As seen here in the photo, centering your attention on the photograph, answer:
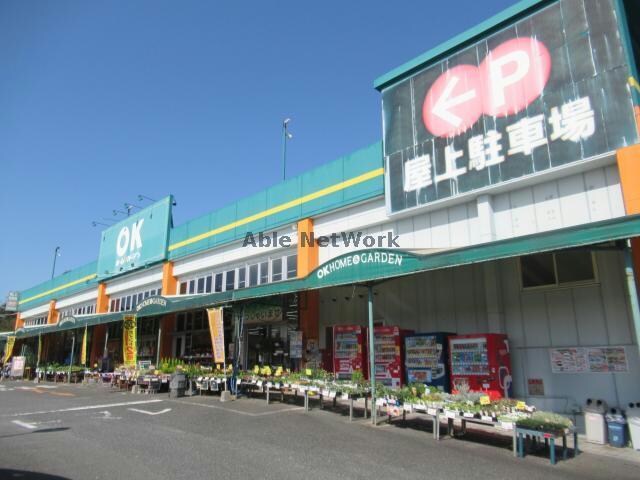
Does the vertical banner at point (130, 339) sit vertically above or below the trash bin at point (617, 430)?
above

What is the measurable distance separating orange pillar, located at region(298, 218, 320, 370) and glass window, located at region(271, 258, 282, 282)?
5.49 ft

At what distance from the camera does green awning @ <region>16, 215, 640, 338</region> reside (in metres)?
7.53

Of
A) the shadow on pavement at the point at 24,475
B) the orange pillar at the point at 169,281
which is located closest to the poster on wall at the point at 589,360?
the shadow on pavement at the point at 24,475

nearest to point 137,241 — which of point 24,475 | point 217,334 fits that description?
point 217,334

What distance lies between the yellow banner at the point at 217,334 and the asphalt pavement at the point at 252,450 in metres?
2.81

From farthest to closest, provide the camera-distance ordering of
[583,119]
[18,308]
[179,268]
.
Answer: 1. [18,308]
2. [179,268]
3. [583,119]

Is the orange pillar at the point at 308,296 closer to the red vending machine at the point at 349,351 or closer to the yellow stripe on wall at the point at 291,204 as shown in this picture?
the yellow stripe on wall at the point at 291,204

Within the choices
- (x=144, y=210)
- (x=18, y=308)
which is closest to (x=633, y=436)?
(x=144, y=210)

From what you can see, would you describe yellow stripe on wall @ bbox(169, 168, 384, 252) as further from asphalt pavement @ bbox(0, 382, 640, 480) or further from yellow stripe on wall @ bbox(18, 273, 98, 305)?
yellow stripe on wall @ bbox(18, 273, 98, 305)

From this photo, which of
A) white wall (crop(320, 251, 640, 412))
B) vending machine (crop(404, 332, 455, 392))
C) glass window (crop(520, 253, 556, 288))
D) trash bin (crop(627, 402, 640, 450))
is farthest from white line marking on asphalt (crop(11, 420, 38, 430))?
trash bin (crop(627, 402, 640, 450))

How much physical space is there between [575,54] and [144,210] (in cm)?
2508

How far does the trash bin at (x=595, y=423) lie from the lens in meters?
9.29

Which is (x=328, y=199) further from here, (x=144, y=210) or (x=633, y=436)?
(x=144, y=210)

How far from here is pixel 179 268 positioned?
2530cm
